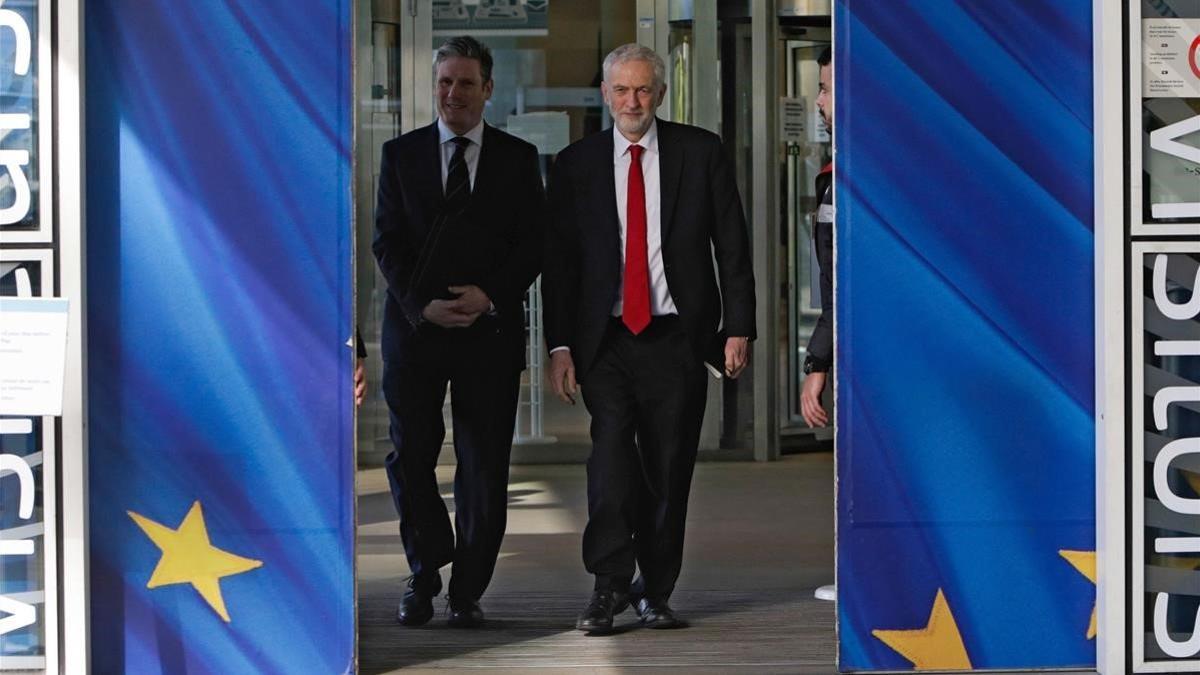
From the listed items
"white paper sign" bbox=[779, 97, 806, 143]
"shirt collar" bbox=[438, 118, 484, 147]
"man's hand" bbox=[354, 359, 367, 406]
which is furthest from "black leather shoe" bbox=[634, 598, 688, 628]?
"white paper sign" bbox=[779, 97, 806, 143]

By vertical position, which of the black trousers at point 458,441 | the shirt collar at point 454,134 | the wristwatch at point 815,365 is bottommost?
the black trousers at point 458,441

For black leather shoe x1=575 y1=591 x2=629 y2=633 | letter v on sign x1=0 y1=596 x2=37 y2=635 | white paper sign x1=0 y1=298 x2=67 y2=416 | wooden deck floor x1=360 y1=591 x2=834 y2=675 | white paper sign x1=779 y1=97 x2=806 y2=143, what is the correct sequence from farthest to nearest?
1. white paper sign x1=779 y1=97 x2=806 y2=143
2. black leather shoe x1=575 y1=591 x2=629 y2=633
3. wooden deck floor x1=360 y1=591 x2=834 y2=675
4. letter v on sign x1=0 y1=596 x2=37 y2=635
5. white paper sign x1=0 y1=298 x2=67 y2=416

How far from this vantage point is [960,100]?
15.8 feet

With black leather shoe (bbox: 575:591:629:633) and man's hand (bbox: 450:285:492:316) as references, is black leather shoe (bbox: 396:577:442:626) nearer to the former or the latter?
black leather shoe (bbox: 575:591:629:633)

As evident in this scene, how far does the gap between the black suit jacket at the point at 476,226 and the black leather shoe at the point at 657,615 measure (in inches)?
34.4

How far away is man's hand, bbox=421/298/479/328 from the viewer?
5.72m

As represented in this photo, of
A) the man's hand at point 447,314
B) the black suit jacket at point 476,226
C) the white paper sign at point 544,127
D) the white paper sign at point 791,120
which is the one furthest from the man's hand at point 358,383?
the white paper sign at point 791,120

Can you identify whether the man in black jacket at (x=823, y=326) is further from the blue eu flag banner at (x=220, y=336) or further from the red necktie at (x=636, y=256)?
the blue eu flag banner at (x=220, y=336)

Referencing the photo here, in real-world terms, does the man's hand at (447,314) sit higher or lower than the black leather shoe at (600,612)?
higher

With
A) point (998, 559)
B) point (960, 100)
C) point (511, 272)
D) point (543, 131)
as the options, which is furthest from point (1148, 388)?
point (543, 131)

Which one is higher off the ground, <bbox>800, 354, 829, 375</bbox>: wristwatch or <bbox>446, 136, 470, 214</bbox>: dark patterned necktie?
<bbox>446, 136, 470, 214</bbox>: dark patterned necktie

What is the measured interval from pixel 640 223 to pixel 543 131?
4713mm

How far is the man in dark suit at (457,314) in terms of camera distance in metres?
5.80

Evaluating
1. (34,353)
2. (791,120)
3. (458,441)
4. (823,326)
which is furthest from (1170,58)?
(791,120)
